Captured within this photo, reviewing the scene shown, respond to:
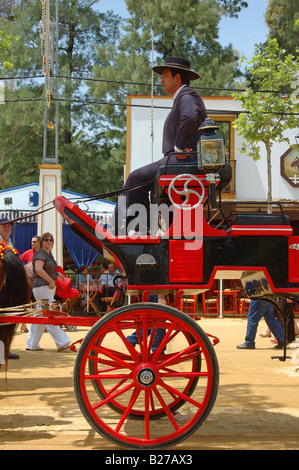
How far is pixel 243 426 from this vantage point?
434cm

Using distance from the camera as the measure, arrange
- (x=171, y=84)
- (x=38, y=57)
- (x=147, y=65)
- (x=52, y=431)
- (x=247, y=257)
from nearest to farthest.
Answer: (x=247, y=257)
(x=52, y=431)
(x=171, y=84)
(x=147, y=65)
(x=38, y=57)

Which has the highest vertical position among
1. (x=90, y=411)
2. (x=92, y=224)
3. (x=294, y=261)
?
(x=92, y=224)

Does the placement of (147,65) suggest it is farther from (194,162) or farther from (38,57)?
(194,162)

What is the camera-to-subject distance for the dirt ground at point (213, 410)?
12.8ft

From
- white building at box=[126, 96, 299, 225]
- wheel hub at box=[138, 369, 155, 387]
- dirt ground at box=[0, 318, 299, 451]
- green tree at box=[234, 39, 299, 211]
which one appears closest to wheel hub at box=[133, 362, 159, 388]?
wheel hub at box=[138, 369, 155, 387]

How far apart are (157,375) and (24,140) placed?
77.4 feet

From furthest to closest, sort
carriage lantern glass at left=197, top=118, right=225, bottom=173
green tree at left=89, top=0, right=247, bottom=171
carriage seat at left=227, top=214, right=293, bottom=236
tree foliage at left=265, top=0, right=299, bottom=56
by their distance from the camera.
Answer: tree foliage at left=265, top=0, right=299, bottom=56
green tree at left=89, top=0, right=247, bottom=171
carriage seat at left=227, top=214, right=293, bottom=236
carriage lantern glass at left=197, top=118, right=225, bottom=173

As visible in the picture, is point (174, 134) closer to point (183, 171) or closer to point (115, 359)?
point (183, 171)

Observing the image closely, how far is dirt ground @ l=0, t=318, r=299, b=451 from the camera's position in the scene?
3.90 meters

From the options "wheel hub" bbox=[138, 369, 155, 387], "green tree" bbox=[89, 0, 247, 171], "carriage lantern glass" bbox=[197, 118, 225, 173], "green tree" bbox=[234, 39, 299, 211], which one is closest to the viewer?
"wheel hub" bbox=[138, 369, 155, 387]

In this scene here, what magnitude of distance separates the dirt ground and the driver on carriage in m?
1.56

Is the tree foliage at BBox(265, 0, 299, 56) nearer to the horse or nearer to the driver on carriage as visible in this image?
the driver on carriage

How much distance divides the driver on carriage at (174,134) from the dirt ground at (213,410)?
1562mm
